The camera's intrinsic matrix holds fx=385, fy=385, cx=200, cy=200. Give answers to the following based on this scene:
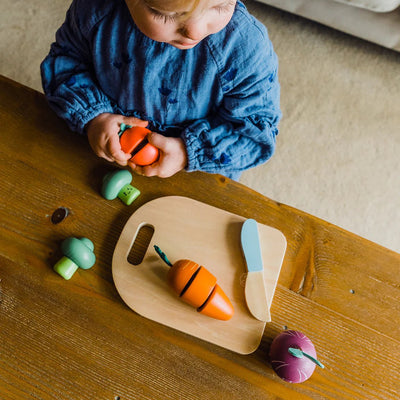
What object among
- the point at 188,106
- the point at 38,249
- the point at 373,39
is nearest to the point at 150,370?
the point at 38,249

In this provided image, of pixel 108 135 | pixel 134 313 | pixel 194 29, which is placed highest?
pixel 194 29

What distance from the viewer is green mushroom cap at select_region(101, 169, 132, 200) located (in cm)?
56

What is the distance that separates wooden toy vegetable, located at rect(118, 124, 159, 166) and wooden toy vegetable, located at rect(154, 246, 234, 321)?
5.9 inches

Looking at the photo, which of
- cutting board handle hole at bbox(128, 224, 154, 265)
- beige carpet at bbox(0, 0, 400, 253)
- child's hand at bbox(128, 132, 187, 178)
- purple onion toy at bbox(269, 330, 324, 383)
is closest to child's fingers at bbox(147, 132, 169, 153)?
child's hand at bbox(128, 132, 187, 178)

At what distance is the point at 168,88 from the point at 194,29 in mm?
178

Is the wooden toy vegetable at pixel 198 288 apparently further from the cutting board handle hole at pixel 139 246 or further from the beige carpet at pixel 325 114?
the beige carpet at pixel 325 114

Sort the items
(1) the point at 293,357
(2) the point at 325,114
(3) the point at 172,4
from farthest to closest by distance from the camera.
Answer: (2) the point at 325,114 < (1) the point at 293,357 < (3) the point at 172,4

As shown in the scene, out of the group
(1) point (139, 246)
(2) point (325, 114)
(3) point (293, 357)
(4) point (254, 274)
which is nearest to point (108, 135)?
(1) point (139, 246)

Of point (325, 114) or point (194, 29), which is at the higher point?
point (194, 29)

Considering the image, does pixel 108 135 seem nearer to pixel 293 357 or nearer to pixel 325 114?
pixel 293 357

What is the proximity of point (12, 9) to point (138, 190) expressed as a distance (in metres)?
1.02

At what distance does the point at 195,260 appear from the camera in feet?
1.79

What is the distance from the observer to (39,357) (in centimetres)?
51

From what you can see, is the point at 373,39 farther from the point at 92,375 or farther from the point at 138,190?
the point at 92,375
